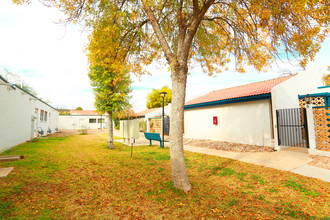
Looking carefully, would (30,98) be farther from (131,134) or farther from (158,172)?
(158,172)

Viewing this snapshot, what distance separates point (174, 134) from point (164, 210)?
172cm

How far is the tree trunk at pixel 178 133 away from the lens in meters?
4.25

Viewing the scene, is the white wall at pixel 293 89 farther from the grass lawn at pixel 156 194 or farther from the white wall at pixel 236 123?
the grass lawn at pixel 156 194

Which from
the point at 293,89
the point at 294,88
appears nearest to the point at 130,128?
the point at 293,89

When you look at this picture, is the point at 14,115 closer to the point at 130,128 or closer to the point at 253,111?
the point at 130,128

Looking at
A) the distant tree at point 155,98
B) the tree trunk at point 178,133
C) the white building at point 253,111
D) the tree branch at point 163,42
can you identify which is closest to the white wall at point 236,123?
the white building at point 253,111

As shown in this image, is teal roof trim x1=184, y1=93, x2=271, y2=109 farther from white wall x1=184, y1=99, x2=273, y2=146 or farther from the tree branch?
the tree branch

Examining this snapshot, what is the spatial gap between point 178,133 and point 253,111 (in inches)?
317

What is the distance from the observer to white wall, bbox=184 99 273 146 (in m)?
9.81

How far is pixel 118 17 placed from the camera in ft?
18.7

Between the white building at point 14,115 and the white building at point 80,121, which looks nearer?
the white building at point 14,115

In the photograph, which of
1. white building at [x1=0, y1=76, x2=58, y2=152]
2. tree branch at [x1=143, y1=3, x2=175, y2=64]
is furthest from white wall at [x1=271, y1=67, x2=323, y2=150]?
white building at [x1=0, y1=76, x2=58, y2=152]

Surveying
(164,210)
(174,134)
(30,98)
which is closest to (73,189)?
(164,210)

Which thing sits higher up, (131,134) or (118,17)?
(118,17)
